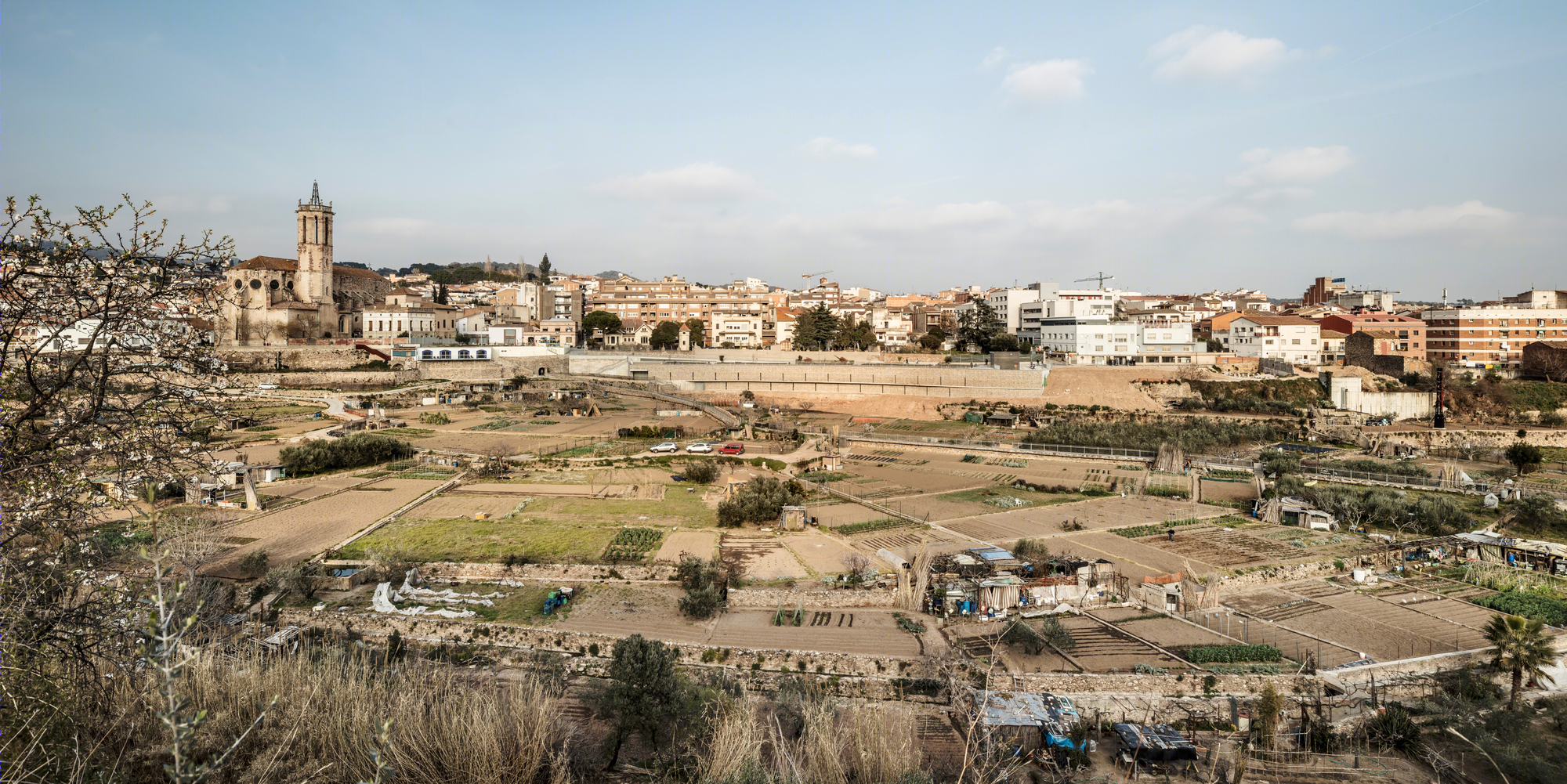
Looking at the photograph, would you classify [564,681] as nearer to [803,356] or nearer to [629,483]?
[629,483]

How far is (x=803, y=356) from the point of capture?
58.6m

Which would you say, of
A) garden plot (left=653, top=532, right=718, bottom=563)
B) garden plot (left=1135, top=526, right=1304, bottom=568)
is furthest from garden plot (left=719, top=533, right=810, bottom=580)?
garden plot (left=1135, top=526, right=1304, bottom=568)

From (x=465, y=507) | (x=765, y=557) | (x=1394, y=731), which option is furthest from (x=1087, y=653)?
(x=465, y=507)

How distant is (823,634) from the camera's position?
13.1m

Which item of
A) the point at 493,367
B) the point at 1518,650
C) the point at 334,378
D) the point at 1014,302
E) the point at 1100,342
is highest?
the point at 1014,302

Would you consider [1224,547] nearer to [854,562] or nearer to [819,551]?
[854,562]

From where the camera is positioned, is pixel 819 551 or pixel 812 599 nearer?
pixel 812 599

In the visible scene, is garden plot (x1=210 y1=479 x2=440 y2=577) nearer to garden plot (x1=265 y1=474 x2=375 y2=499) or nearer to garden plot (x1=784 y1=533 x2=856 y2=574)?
garden plot (x1=265 y1=474 x2=375 y2=499)

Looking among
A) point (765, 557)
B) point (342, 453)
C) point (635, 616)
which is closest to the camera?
point (635, 616)

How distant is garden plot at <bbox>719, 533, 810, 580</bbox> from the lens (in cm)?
1589

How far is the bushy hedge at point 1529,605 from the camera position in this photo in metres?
13.9

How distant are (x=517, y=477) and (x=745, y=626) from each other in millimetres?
14562

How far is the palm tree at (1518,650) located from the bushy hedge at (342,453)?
94.3ft

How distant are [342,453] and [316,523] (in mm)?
8244
